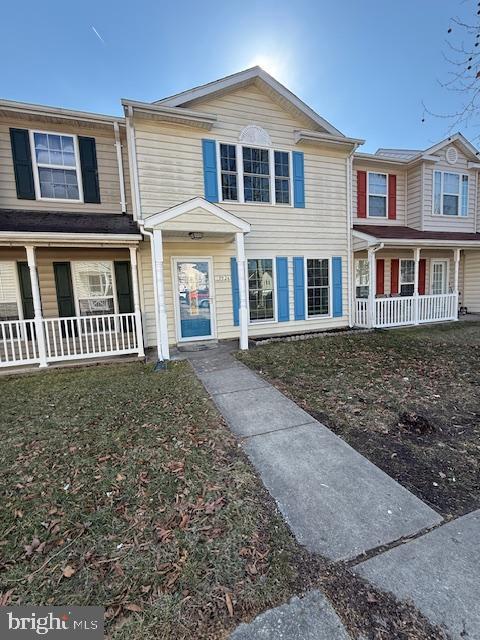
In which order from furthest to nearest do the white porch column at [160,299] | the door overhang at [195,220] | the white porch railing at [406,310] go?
1. the white porch railing at [406,310]
2. the white porch column at [160,299]
3. the door overhang at [195,220]

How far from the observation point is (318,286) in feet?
31.7

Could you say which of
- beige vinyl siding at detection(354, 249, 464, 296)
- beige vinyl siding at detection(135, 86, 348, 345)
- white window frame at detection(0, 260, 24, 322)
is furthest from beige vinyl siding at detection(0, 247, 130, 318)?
beige vinyl siding at detection(354, 249, 464, 296)

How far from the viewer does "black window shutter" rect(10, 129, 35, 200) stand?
753cm

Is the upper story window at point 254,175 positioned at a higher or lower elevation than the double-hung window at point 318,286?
higher

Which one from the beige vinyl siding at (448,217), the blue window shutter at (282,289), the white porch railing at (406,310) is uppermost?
the beige vinyl siding at (448,217)

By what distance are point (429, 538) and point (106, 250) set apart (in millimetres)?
8406

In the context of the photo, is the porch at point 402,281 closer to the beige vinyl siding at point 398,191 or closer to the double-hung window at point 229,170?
the beige vinyl siding at point 398,191

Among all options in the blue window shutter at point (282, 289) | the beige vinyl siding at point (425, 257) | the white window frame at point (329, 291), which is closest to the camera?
the blue window shutter at point (282, 289)

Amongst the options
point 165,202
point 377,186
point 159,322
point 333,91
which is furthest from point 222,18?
point 159,322

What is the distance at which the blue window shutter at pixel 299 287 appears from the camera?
30.1 feet

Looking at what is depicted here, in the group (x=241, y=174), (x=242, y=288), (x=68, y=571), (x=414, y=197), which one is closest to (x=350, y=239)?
(x=414, y=197)

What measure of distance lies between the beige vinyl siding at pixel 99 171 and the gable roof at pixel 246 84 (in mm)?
1903

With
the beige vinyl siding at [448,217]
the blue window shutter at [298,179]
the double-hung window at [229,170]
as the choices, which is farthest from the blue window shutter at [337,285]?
the beige vinyl siding at [448,217]

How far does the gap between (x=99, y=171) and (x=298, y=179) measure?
5.52 m
